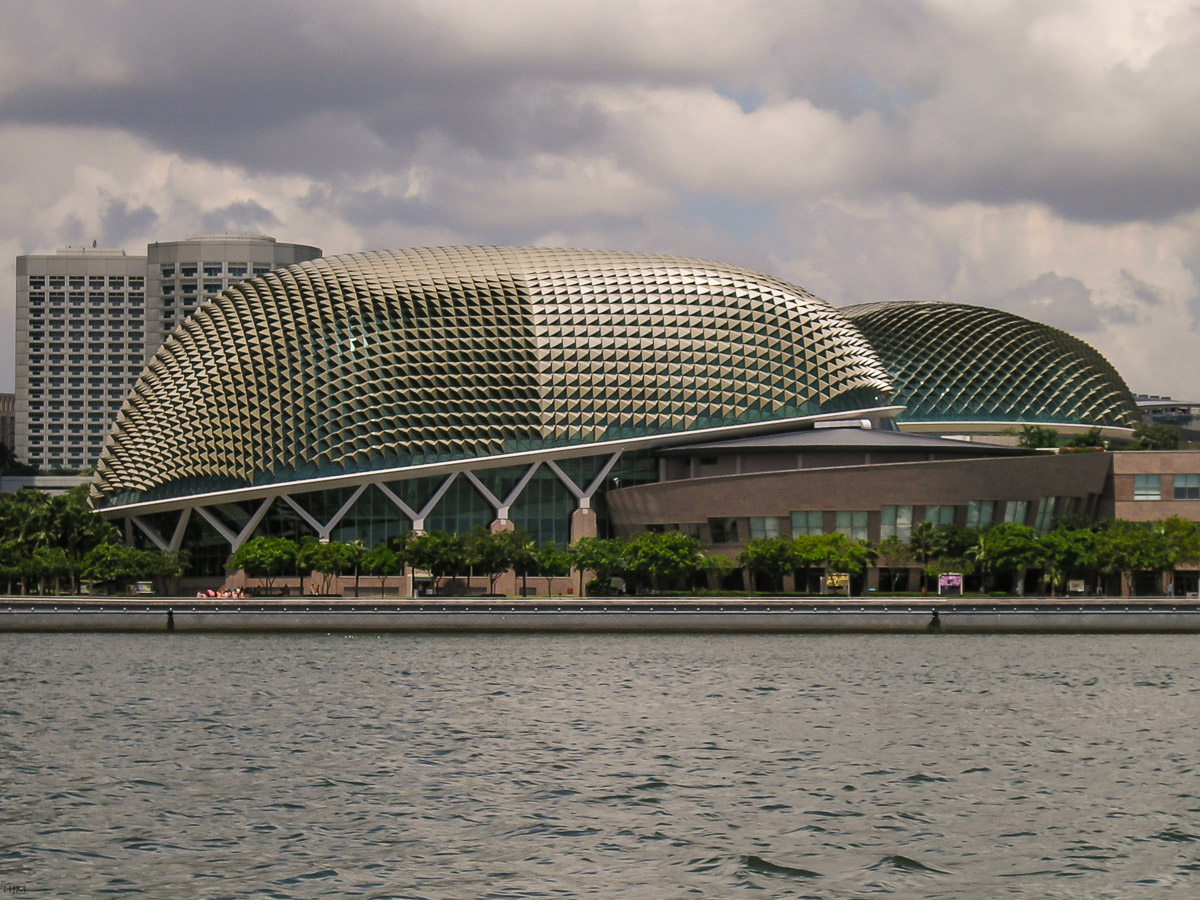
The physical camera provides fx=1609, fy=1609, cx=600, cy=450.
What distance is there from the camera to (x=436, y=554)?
112438 mm

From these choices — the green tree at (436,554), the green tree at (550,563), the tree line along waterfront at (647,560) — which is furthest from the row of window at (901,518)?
the green tree at (436,554)

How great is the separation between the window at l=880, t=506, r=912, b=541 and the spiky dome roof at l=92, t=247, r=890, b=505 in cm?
1659

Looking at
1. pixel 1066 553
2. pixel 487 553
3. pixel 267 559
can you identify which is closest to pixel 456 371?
pixel 487 553

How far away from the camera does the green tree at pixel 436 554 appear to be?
4429 inches

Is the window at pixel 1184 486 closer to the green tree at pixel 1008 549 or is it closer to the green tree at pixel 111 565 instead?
the green tree at pixel 1008 549

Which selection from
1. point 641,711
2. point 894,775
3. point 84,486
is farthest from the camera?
point 84,486

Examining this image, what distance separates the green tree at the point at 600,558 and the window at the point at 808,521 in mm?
12420

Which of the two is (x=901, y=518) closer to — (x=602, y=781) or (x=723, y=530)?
(x=723, y=530)

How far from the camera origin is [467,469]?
12488 cm

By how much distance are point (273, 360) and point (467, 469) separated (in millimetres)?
17643

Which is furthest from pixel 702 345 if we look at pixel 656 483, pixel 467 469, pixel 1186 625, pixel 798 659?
pixel 798 659

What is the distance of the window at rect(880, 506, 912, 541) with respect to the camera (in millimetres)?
113000

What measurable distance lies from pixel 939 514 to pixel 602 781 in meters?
81.4

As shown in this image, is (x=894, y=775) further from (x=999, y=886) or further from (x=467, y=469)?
(x=467, y=469)
